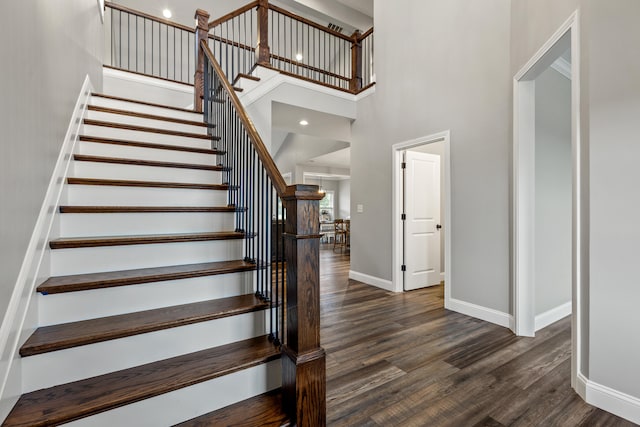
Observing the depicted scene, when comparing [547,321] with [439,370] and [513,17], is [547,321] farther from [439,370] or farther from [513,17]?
[513,17]

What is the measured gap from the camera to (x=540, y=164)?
280cm

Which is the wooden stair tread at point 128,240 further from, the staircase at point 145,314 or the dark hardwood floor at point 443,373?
the dark hardwood floor at point 443,373

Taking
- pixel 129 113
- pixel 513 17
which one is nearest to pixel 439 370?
pixel 513 17

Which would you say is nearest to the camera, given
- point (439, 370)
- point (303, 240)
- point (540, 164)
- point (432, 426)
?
point (303, 240)

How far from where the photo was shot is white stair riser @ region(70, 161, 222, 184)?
220 cm

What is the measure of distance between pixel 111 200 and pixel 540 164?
11.9ft

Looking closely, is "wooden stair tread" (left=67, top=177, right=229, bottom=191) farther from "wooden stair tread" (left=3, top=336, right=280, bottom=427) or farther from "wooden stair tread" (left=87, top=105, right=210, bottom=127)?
"wooden stair tread" (left=3, top=336, right=280, bottom=427)

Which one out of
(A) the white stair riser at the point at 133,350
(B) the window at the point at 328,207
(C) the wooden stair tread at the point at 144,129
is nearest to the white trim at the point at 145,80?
(C) the wooden stair tread at the point at 144,129

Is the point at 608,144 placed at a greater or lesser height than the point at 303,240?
greater

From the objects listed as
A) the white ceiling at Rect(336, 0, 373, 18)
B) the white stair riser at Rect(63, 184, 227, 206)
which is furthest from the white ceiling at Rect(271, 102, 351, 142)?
the white ceiling at Rect(336, 0, 373, 18)

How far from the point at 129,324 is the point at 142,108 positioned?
2.78m

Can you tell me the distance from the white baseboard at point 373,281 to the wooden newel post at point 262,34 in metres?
3.19

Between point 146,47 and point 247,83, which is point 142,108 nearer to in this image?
point 247,83

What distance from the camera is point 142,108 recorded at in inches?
131
